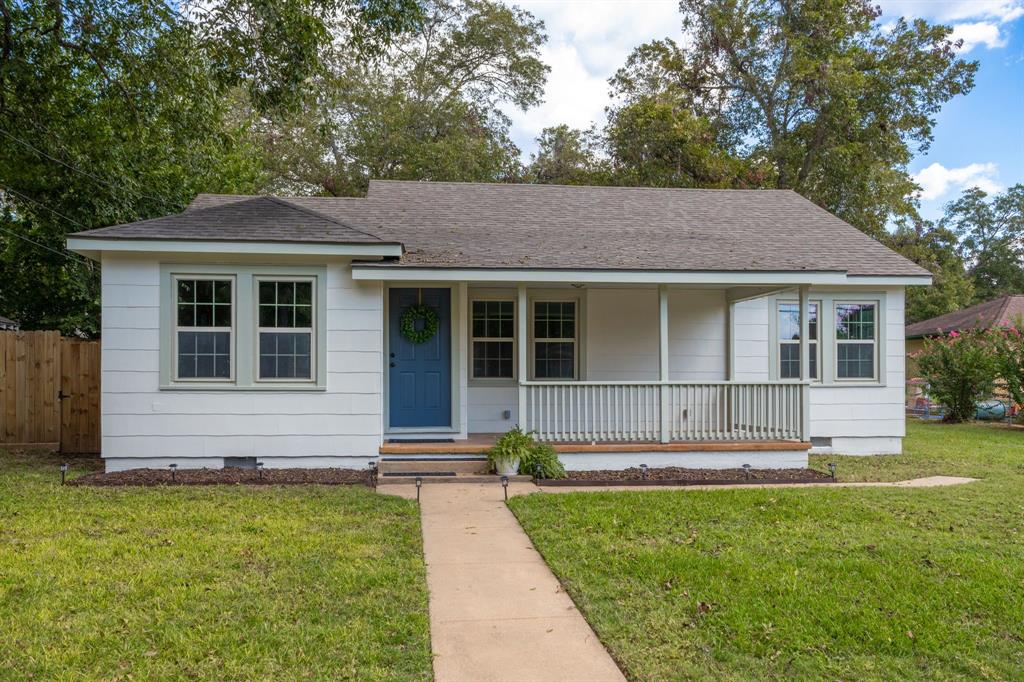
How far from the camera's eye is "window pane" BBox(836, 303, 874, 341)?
11.3 metres

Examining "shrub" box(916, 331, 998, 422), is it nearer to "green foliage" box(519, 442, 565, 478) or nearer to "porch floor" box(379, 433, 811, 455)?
"porch floor" box(379, 433, 811, 455)

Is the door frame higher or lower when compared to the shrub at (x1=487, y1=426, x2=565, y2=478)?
higher

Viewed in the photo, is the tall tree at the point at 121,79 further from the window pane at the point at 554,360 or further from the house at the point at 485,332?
the window pane at the point at 554,360

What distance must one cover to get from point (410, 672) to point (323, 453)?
5908 mm

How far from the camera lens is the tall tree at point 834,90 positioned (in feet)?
70.6

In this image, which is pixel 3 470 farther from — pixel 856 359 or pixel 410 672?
pixel 856 359

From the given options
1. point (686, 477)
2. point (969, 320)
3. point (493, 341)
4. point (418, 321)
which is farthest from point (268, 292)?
point (969, 320)

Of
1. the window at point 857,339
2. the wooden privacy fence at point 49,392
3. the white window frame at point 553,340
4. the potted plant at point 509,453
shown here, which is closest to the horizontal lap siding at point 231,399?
the potted plant at point 509,453

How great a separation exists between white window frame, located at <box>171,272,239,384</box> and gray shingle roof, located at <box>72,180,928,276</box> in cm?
59

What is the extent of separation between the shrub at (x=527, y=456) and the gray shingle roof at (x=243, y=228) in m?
2.99

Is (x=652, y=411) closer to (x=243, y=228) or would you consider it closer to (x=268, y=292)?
(x=268, y=292)

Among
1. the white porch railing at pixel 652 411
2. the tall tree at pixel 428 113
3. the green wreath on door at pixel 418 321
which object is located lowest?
the white porch railing at pixel 652 411

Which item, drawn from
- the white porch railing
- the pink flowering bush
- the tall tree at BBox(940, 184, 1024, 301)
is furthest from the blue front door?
the tall tree at BBox(940, 184, 1024, 301)

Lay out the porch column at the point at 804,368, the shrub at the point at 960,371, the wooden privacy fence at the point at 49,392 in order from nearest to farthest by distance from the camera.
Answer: the porch column at the point at 804,368 → the wooden privacy fence at the point at 49,392 → the shrub at the point at 960,371
